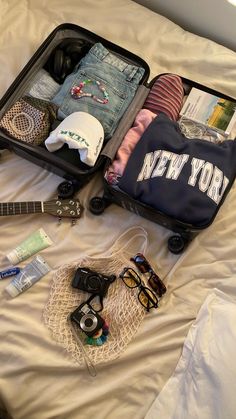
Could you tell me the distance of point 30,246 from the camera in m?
1.07

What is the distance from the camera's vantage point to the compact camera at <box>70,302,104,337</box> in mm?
971

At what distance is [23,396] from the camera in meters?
0.93

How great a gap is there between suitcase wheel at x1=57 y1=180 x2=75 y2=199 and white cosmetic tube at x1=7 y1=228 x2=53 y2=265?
0.11 metres

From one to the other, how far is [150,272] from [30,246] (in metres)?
0.30

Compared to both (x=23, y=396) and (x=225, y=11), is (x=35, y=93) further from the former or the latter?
(x=23, y=396)

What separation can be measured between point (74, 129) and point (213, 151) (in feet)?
1.10

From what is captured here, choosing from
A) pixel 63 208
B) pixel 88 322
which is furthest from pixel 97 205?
pixel 88 322

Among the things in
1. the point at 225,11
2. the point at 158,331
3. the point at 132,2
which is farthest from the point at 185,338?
the point at 132,2

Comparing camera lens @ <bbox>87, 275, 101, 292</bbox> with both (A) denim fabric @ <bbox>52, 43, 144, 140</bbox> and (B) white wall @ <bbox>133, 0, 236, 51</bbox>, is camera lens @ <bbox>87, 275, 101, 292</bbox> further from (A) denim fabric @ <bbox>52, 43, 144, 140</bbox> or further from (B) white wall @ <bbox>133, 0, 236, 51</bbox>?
(B) white wall @ <bbox>133, 0, 236, 51</bbox>

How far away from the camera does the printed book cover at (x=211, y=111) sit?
1.16 metres

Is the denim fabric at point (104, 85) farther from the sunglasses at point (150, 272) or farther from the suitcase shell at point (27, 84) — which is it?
the sunglasses at point (150, 272)

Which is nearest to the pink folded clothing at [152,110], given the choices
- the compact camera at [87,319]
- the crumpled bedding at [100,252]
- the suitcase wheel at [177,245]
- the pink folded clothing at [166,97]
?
the pink folded clothing at [166,97]

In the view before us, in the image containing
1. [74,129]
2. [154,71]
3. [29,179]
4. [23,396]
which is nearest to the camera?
[23,396]

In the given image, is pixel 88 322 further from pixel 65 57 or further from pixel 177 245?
pixel 65 57
